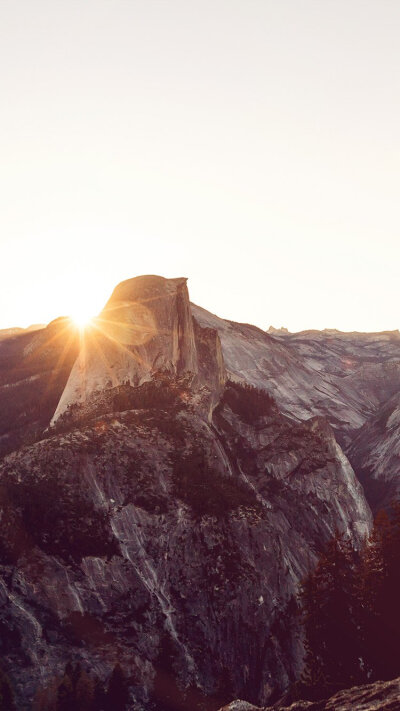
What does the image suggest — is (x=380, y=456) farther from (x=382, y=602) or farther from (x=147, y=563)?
(x=382, y=602)

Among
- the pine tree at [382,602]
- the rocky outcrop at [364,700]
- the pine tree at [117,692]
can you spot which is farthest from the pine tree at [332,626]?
the pine tree at [117,692]

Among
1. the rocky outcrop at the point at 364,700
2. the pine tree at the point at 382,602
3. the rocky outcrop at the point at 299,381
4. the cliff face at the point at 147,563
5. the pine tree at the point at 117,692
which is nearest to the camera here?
the rocky outcrop at the point at 364,700

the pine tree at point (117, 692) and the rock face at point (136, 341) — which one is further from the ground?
the rock face at point (136, 341)

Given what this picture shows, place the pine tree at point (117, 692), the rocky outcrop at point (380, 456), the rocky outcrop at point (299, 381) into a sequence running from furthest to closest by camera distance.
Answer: the rocky outcrop at point (299, 381), the rocky outcrop at point (380, 456), the pine tree at point (117, 692)

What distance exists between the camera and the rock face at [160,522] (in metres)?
52.5

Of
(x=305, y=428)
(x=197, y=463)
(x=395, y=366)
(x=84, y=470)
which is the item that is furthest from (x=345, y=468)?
(x=395, y=366)

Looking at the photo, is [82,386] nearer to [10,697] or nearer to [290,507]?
[290,507]

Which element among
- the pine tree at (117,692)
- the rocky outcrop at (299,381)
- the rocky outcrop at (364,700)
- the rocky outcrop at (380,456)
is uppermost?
the rocky outcrop at (299,381)

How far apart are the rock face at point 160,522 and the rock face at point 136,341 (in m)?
0.28

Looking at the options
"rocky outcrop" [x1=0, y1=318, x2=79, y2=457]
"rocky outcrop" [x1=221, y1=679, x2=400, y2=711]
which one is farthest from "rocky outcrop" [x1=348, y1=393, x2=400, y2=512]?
"rocky outcrop" [x1=221, y1=679, x2=400, y2=711]

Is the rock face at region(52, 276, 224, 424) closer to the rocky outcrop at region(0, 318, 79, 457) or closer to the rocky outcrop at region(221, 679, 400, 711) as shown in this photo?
the rocky outcrop at region(0, 318, 79, 457)

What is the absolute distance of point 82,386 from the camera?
9500 cm

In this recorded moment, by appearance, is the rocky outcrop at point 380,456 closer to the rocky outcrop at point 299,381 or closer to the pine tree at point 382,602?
the rocky outcrop at point 299,381

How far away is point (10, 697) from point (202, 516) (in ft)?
80.4
